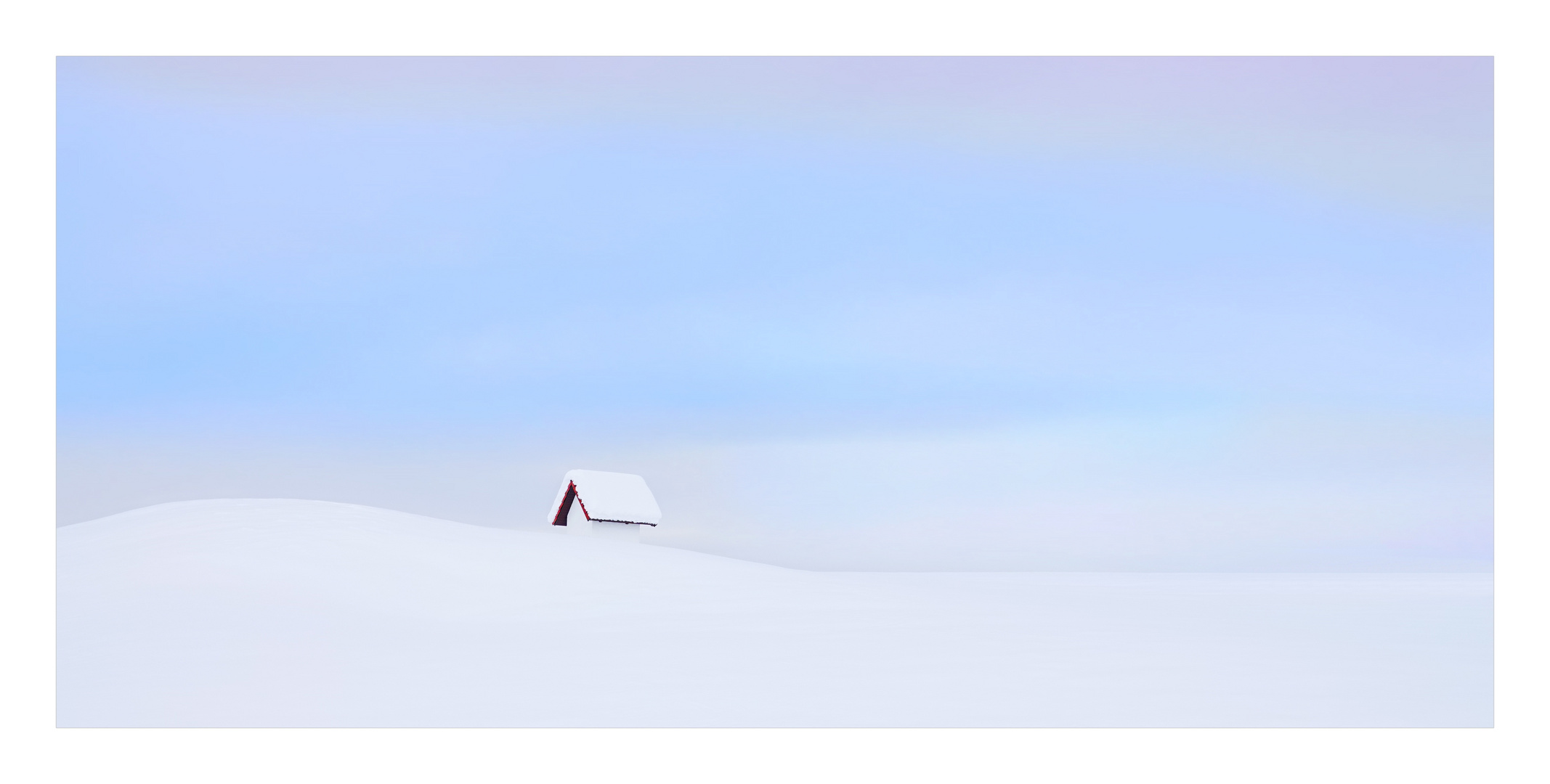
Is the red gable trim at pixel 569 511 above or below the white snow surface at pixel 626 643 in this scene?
above

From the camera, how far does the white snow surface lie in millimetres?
12070

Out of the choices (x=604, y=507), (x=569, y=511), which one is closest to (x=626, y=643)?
(x=604, y=507)

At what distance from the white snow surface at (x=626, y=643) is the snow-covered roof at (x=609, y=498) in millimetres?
5213

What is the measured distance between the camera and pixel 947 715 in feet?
38.7

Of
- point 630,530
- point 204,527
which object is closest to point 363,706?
point 204,527

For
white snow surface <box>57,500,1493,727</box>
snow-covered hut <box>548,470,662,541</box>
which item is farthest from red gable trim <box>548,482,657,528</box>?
white snow surface <box>57,500,1493,727</box>

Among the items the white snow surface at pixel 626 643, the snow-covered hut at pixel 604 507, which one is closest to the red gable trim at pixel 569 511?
the snow-covered hut at pixel 604 507

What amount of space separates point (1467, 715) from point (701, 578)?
59.8 feet

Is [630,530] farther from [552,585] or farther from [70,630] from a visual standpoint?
[70,630]

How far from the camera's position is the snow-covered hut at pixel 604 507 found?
3569 cm

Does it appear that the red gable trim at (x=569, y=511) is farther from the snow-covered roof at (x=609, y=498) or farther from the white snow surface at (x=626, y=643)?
the white snow surface at (x=626, y=643)

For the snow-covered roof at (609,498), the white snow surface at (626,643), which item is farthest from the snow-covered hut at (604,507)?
the white snow surface at (626,643)

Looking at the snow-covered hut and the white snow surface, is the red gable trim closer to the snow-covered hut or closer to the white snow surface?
the snow-covered hut

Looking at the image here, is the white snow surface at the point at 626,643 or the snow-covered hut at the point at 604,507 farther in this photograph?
the snow-covered hut at the point at 604,507
